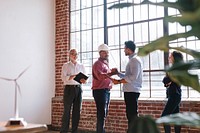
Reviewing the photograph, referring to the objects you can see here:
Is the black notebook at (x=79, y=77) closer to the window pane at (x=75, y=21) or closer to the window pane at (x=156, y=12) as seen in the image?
the window pane at (x=156, y=12)

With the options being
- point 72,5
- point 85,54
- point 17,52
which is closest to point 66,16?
point 72,5

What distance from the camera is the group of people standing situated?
3.98m

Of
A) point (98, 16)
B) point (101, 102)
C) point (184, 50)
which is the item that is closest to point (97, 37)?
point (98, 16)

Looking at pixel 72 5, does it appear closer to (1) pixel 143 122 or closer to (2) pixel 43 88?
(2) pixel 43 88

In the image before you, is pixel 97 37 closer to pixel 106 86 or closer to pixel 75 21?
pixel 75 21

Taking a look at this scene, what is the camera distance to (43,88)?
20.4 ft

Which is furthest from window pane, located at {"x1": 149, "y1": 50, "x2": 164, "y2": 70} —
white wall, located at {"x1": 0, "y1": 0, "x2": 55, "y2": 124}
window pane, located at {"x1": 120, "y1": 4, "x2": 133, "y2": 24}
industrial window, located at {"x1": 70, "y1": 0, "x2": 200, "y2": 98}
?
white wall, located at {"x1": 0, "y1": 0, "x2": 55, "y2": 124}

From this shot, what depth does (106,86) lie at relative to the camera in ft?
14.5

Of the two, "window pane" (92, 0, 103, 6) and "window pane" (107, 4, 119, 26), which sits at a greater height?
"window pane" (92, 0, 103, 6)

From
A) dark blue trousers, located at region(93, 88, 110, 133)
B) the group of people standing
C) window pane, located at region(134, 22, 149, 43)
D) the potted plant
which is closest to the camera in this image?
the potted plant

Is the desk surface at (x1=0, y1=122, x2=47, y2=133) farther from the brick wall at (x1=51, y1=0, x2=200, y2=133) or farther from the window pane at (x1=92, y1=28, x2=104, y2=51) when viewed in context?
the window pane at (x1=92, y1=28, x2=104, y2=51)

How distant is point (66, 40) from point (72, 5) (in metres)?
0.81

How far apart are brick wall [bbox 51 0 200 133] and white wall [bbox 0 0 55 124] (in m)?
0.13

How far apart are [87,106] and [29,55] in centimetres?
159
